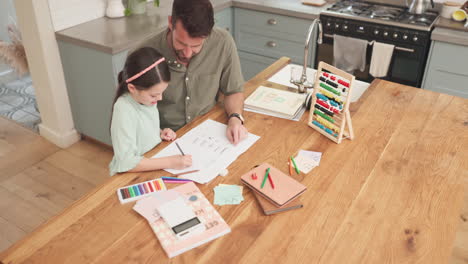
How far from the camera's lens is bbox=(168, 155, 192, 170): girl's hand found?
1531 mm

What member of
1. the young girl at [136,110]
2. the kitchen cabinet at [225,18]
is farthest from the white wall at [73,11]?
the young girl at [136,110]

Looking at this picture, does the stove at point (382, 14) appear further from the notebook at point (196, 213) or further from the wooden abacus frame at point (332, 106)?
the notebook at point (196, 213)

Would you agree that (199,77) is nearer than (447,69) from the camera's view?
Yes

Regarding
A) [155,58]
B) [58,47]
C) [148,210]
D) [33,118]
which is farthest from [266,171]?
[33,118]

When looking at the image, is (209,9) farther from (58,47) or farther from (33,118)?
(33,118)

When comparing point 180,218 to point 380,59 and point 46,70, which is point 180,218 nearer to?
point 46,70

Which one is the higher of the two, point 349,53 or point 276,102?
point 276,102

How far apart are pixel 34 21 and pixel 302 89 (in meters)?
1.88

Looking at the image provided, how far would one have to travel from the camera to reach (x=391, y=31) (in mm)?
3070

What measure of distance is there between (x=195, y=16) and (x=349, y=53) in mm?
1937

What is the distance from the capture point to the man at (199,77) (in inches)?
72.9

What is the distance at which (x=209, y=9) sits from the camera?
1683mm

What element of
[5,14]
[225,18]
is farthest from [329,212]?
[5,14]

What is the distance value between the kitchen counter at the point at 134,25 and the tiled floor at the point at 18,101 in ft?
3.66
